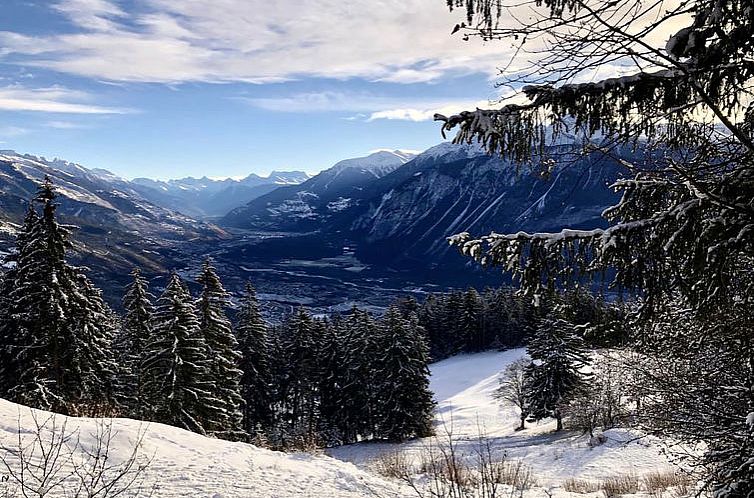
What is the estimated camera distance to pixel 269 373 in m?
37.2

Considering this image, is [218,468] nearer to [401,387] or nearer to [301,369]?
[401,387]

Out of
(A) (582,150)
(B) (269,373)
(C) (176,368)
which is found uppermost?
(A) (582,150)

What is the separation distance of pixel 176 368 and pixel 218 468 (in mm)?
11973

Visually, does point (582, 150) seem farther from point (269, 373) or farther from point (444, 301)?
point (444, 301)

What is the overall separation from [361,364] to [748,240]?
3363 centimetres

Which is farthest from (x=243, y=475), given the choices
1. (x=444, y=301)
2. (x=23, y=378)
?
(x=444, y=301)

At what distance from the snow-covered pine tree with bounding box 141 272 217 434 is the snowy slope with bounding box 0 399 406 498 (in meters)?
9.66

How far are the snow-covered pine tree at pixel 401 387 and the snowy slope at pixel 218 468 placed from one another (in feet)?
76.5

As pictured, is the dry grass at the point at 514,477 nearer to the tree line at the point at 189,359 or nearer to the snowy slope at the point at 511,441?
the snowy slope at the point at 511,441

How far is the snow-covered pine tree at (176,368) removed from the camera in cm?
1867

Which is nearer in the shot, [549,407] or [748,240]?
[748,240]

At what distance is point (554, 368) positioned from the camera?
34125 millimetres

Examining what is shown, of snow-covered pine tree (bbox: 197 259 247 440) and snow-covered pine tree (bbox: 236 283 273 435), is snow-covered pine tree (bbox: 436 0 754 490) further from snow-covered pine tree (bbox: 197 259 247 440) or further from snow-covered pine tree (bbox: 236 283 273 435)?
snow-covered pine tree (bbox: 236 283 273 435)

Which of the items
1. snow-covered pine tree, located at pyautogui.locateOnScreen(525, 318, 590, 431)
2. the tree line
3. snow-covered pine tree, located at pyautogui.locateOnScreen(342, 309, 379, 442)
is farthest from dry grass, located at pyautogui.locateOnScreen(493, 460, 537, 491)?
snow-covered pine tree, located at pyautogui.locateOnScreen(525, 318, 590, 431)
